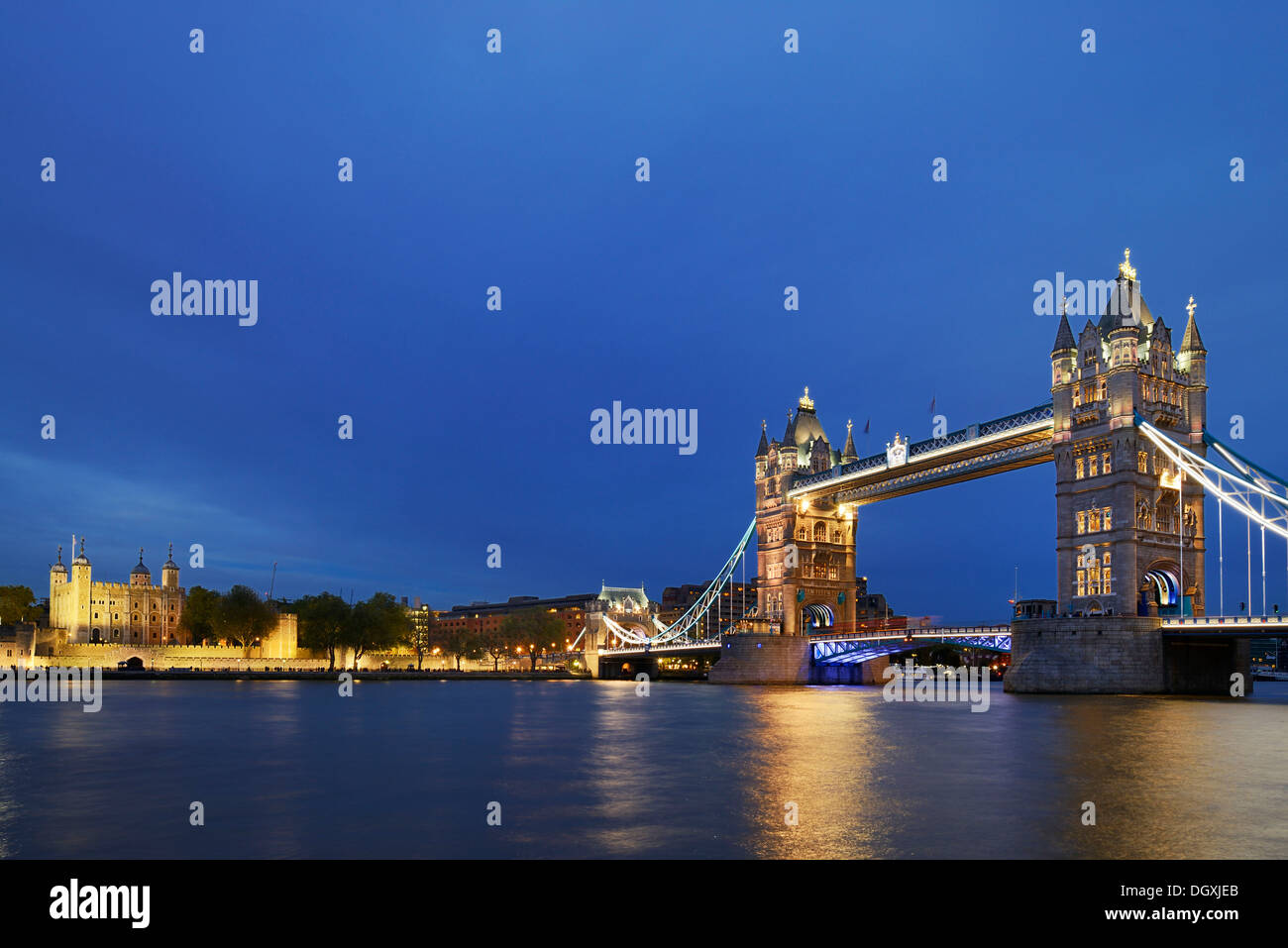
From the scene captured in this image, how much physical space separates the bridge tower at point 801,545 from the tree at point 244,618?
184 ft

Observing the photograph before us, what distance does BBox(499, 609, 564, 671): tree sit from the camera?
127125 mm


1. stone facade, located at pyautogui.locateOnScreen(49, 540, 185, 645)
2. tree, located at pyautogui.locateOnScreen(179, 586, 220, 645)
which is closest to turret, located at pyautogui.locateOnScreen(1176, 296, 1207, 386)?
tree, located at pyautogui.locateOnScreen(179, 586, 220, 645)

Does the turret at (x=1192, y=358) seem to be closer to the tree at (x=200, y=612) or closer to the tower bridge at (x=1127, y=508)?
the tower bridge at (x=1127, y=508)

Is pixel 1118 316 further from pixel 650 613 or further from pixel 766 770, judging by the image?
pixel 650 613

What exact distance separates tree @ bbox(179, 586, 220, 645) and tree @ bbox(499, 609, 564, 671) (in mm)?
34765

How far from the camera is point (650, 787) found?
765 inches

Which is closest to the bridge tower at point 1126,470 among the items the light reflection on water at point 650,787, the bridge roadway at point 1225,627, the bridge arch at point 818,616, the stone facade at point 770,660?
the bridge roadway at point 1225,627

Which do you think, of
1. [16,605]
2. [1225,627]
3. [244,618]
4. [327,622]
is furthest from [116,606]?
[1225,627]

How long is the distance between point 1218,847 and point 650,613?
→ 420ft

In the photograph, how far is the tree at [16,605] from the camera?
124m

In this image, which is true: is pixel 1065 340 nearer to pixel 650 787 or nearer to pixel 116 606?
pixel 650 787

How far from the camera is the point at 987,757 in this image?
24.1 m

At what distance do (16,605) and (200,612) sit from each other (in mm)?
24536

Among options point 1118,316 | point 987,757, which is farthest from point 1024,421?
point 987,757
